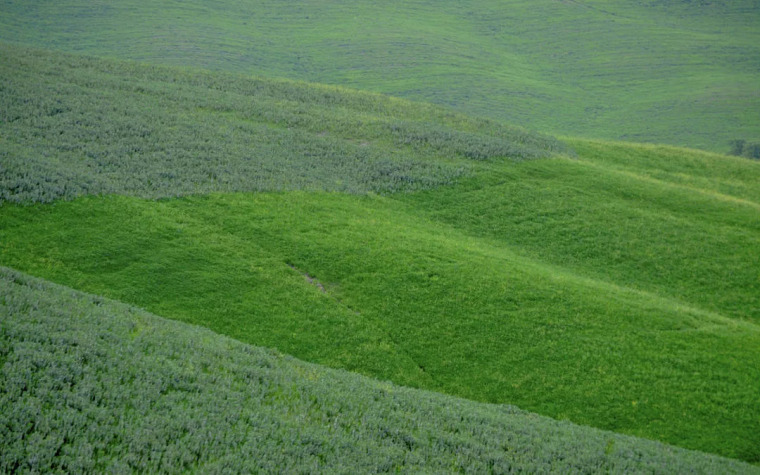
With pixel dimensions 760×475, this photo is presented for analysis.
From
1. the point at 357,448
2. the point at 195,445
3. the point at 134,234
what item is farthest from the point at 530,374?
the point at 134,234

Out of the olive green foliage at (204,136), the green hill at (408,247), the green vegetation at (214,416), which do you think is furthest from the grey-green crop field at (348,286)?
the olive green foliage at (204,136)

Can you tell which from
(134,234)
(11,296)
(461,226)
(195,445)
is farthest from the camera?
(461,226)

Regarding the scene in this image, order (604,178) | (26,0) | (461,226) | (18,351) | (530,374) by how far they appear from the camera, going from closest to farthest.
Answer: (18,351), (530,374), (461,226), (604,178), (26,0)

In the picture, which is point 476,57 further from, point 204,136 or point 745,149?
point 204,136

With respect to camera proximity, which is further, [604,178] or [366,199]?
[604,178]

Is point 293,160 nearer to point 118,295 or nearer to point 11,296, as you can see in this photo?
point 118,295

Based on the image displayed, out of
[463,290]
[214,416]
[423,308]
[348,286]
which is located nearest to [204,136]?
[348,286]

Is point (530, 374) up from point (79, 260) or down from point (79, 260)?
down

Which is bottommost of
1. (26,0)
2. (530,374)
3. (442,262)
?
(530,374)
